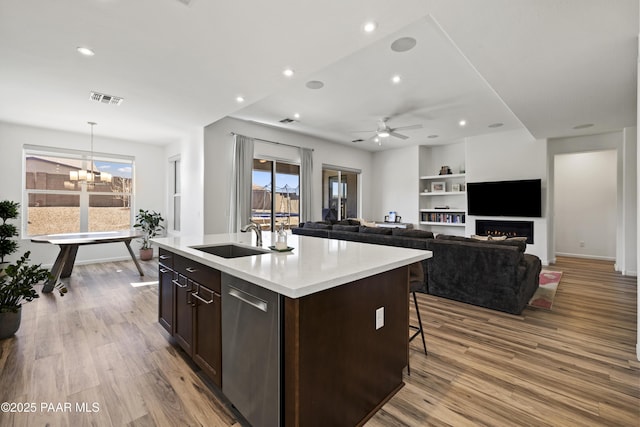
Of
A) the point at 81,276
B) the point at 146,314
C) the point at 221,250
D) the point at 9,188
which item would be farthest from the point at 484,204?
the point at 9,188

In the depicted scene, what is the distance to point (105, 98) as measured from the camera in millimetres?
3955

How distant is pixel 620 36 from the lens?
237 centimetres

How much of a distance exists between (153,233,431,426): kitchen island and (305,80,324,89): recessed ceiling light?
2.76 m

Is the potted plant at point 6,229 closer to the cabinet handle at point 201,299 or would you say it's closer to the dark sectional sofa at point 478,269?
the cabinet handle at point 201,299

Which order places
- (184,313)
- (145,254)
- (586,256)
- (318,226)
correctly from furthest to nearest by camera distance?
1. (586,256)
2. (145,254)
3. (318,226)
4. (184,313)

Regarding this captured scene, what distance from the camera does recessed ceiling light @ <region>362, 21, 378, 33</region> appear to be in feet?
7.48

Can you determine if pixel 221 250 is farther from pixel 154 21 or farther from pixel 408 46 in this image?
pixel 408 46

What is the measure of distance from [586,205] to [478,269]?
18.4 ft

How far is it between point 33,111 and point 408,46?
5.71m

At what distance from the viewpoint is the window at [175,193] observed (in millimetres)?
6867

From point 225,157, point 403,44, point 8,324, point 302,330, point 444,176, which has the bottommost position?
point 8,324

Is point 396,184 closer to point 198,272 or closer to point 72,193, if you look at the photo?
point 198,272

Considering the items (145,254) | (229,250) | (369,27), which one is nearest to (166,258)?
(229,250)

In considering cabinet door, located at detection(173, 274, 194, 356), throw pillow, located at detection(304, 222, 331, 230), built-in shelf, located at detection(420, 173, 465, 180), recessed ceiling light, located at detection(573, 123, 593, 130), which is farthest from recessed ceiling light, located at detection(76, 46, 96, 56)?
built-in shelf, located at detection(420, 173, 465, 180)
